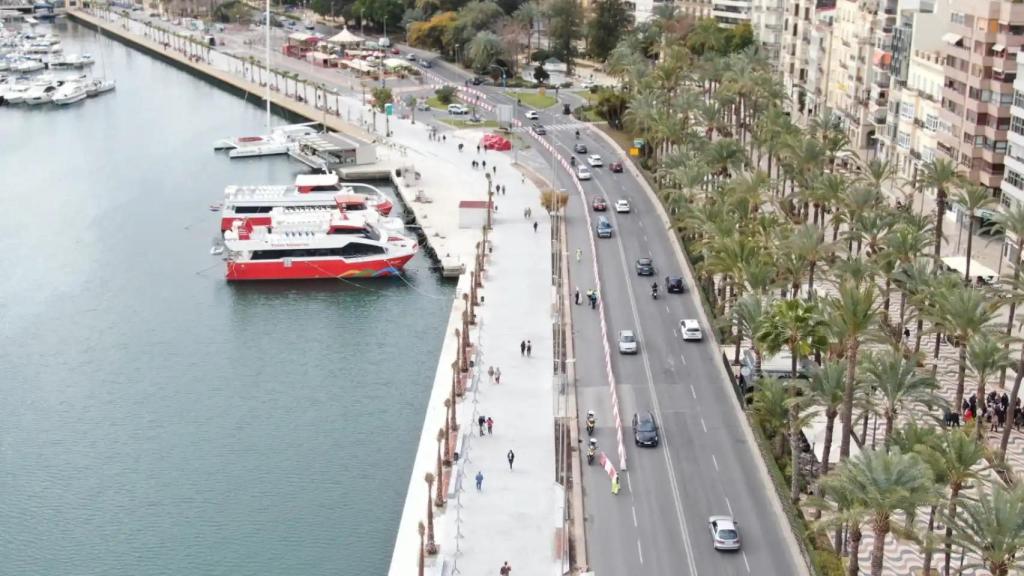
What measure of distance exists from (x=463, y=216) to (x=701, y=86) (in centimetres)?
5611

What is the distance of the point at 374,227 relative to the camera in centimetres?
10938

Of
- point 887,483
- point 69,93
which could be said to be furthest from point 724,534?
point 69,93

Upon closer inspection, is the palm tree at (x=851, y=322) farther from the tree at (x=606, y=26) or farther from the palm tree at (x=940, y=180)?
the tree at (x=606, y=26)

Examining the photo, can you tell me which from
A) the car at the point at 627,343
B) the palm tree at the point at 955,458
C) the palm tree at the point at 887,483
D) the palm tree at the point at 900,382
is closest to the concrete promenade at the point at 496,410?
the car at the point at 627,343

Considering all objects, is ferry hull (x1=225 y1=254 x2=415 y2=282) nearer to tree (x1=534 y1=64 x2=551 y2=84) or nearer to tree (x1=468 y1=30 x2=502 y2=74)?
tree (x1=534 y1=64 x2=551 y2=84)

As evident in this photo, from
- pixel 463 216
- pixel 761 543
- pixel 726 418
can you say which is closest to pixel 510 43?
pixel 463 216

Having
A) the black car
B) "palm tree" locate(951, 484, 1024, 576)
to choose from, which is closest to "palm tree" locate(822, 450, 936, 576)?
"palm tree" locate(951, 484, 1024, 576)

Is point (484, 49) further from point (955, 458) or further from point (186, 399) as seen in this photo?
point (955, 458)

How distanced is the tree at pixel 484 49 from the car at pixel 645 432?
12282cm

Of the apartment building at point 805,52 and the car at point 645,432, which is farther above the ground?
the apartment building at point 805,52

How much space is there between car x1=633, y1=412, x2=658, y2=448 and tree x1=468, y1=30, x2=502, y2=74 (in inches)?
4835

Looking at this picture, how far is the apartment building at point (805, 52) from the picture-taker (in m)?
150

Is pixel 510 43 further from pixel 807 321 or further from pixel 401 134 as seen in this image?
pixel 807 321

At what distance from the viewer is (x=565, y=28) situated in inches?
7461
